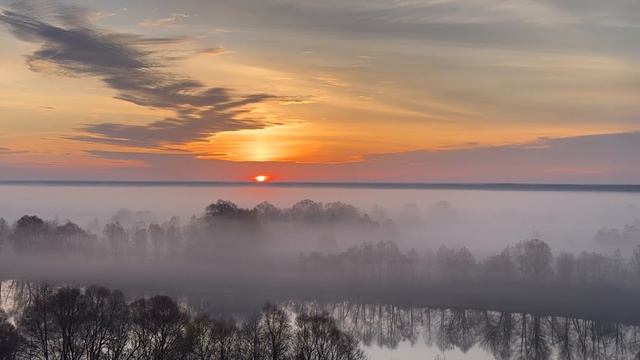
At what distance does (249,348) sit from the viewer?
2747cm

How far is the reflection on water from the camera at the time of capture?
35.1 meters

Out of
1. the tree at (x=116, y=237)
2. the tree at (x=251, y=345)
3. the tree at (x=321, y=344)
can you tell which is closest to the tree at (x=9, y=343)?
the tree at (x=251, y=345)

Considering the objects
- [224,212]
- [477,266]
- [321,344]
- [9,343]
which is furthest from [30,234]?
[321,344]

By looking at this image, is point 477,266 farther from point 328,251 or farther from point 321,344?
point 321,344

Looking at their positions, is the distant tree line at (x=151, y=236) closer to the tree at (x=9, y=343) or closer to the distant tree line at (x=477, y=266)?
the distant tree line at (x=477, y=266)

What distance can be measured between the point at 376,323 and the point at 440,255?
36620 mm

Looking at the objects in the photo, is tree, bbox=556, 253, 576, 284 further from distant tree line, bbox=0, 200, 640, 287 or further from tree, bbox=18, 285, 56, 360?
tree, bbox=18, 285, 56, 360

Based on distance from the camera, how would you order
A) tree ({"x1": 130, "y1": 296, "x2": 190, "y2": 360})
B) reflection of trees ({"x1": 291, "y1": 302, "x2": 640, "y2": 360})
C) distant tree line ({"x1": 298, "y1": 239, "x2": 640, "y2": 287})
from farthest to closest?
distant tree line ({"x1": 298, "y1": 239, "x2": 640, "y2": 287})
reflection of trees ({"x1": 291, "y1": 302, "x2": 640, "y2": 360})
tree ({"x1": 130, "y1": 296, "x2": 190, "y2": 360})

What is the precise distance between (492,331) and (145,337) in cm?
2473

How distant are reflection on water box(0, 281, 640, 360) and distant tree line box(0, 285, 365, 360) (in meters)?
6.66

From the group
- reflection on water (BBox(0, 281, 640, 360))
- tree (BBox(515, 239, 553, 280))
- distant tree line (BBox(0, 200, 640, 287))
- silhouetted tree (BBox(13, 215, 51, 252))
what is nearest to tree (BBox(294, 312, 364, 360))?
reflection on water (BBox(0, 281, 640, 360))

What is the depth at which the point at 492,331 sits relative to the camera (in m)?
40.2

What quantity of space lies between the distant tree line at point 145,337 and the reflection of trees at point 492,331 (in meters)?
8.50

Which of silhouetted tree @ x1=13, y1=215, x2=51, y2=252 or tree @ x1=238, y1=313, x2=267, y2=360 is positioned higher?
silhouetted tree @ x1=13, y1=215, x2=51, y2=252
